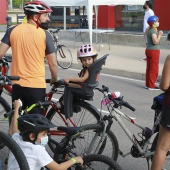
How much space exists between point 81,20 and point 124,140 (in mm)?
21707

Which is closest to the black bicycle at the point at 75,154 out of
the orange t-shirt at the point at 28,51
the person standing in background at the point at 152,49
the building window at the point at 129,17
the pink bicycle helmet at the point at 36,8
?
the orange t-shirt at the point at 28,51

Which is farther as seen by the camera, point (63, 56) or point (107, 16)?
point (107, 16)

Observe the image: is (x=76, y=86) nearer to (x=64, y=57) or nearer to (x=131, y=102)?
(x=131, y=102)

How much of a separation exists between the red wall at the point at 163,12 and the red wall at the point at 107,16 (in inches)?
149

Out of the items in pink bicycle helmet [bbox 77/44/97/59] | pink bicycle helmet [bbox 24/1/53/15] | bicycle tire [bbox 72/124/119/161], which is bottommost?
bicycle tire [bbox 72/124/119/161]

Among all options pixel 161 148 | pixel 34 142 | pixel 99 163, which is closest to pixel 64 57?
pixel 161 148

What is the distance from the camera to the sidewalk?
509 inches

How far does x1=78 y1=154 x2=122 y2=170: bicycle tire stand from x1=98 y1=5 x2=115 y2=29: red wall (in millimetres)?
20506

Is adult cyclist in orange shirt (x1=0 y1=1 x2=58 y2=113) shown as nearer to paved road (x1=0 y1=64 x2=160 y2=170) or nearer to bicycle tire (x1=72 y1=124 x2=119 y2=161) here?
bicycle tire (x1=72 y1=124 x2=119 y2=161)

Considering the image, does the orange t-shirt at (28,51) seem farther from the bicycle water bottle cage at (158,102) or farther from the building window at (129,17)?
the building window at (129,17)

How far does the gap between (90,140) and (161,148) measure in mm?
751

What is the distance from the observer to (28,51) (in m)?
5.06

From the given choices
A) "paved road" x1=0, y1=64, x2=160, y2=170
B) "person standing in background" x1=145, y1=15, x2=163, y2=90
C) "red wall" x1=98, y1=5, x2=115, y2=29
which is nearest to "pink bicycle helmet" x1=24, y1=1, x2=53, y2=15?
"paved road" x1=0, y1=64, x2=160, y2=170

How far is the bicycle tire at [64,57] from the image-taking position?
14.5m
